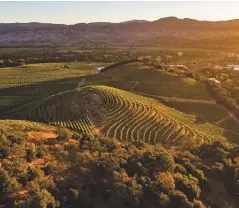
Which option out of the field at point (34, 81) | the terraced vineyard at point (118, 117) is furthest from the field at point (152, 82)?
the terraced vineyard at point (118, 117)

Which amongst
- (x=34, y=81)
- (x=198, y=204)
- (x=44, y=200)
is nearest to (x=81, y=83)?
(x=34, y=81)

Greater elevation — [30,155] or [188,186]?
[30,155]

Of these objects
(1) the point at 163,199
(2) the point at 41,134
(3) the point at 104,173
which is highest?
(2) the point at 41,134

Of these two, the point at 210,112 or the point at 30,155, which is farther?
the point at 210,112

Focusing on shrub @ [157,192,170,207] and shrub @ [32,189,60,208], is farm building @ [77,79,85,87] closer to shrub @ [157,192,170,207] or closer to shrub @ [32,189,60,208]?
shrub @ [157,192,170,207]

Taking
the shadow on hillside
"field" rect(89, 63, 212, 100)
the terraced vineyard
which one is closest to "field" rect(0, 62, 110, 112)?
the shadow on hillside

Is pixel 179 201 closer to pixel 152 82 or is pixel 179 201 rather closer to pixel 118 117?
pixel 118 117
